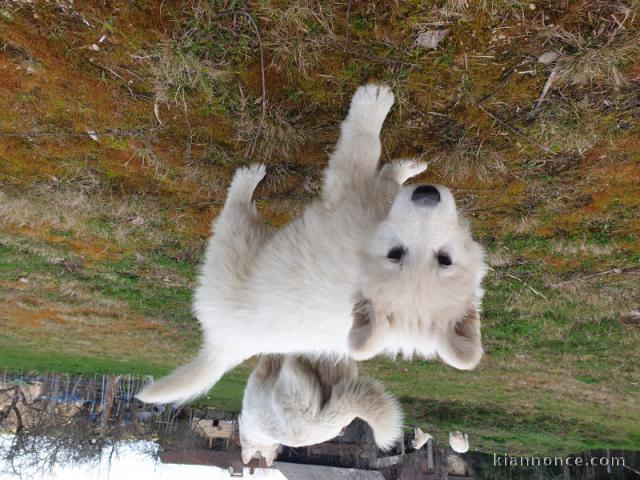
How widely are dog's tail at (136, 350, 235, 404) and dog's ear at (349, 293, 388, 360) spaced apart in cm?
144

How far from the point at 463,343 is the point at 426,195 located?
890mm

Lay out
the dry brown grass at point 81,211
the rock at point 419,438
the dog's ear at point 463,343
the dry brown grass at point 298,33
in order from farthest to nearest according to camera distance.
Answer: the rock at point 419,438, the dry brown grass at point 81,211, the dry brown grass at point 298,33, the dog's ear at point 463,343

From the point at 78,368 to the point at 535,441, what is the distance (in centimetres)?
805

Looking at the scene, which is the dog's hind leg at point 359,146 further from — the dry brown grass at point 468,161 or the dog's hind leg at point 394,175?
the dry brown grass at point 468,161

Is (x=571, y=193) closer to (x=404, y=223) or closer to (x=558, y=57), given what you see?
(x=558, y=57)

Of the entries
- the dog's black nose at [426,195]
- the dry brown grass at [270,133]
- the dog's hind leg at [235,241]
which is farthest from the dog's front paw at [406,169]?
the dog's hind leg at [235,241]

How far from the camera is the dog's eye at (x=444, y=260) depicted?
2.54 meters

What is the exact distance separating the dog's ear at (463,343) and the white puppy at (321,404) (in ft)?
3.20

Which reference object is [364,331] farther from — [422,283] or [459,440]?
[459,440]

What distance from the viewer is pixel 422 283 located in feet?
8.19

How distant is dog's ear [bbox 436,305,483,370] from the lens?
235cm

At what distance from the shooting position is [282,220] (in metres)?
4.08

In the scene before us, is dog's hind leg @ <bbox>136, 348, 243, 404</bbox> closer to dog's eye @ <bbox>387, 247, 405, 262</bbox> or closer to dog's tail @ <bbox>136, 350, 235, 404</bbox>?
dog's tail @ <bbox>136, 350, 235, 404</bbox>

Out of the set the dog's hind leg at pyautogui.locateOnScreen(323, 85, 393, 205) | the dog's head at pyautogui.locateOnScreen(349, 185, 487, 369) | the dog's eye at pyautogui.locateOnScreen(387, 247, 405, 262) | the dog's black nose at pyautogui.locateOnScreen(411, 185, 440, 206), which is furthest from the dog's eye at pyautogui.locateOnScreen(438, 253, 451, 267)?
the dog's hind leg at pyautogui.locateOnScreen(323, 85, 393, 205)
